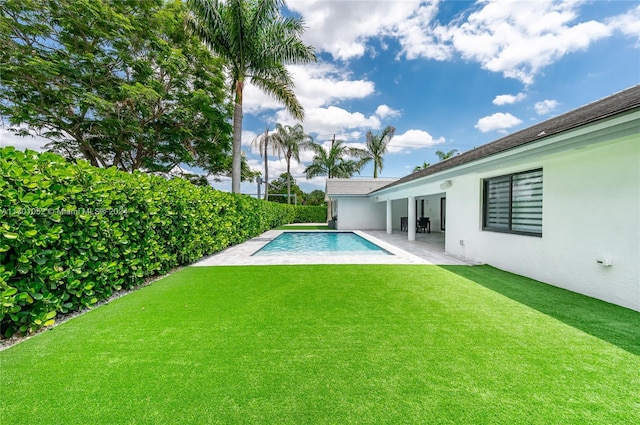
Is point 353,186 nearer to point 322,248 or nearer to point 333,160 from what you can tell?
point 333,160

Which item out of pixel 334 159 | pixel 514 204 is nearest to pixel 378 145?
pixel 334 159

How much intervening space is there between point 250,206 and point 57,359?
12.2m

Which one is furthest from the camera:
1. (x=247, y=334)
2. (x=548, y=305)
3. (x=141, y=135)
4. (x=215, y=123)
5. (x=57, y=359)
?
(x=215, y=123)

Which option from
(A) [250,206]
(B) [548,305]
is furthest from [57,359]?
(A) [250,206]

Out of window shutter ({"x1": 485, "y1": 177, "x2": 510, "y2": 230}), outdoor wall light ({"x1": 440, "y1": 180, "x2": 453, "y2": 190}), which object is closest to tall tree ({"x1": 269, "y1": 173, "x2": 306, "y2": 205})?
outdoor wall light ({"x1": 440, "y1": 180, "x2": 453, "y2": 190})

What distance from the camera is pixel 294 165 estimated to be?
34.1 m

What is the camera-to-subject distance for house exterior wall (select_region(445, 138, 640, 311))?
4.63 meters

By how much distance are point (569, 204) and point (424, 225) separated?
47.1 feet

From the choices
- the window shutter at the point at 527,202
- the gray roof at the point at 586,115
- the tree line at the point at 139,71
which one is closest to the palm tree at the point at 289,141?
the tree line at the point at 139,71

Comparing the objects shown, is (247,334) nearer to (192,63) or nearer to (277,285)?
(277,285)

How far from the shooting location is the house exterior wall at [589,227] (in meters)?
4.63

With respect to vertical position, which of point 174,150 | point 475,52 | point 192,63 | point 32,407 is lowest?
point 32,407

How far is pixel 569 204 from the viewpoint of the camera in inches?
223

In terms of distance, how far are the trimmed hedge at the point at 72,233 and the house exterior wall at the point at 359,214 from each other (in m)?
17.4
